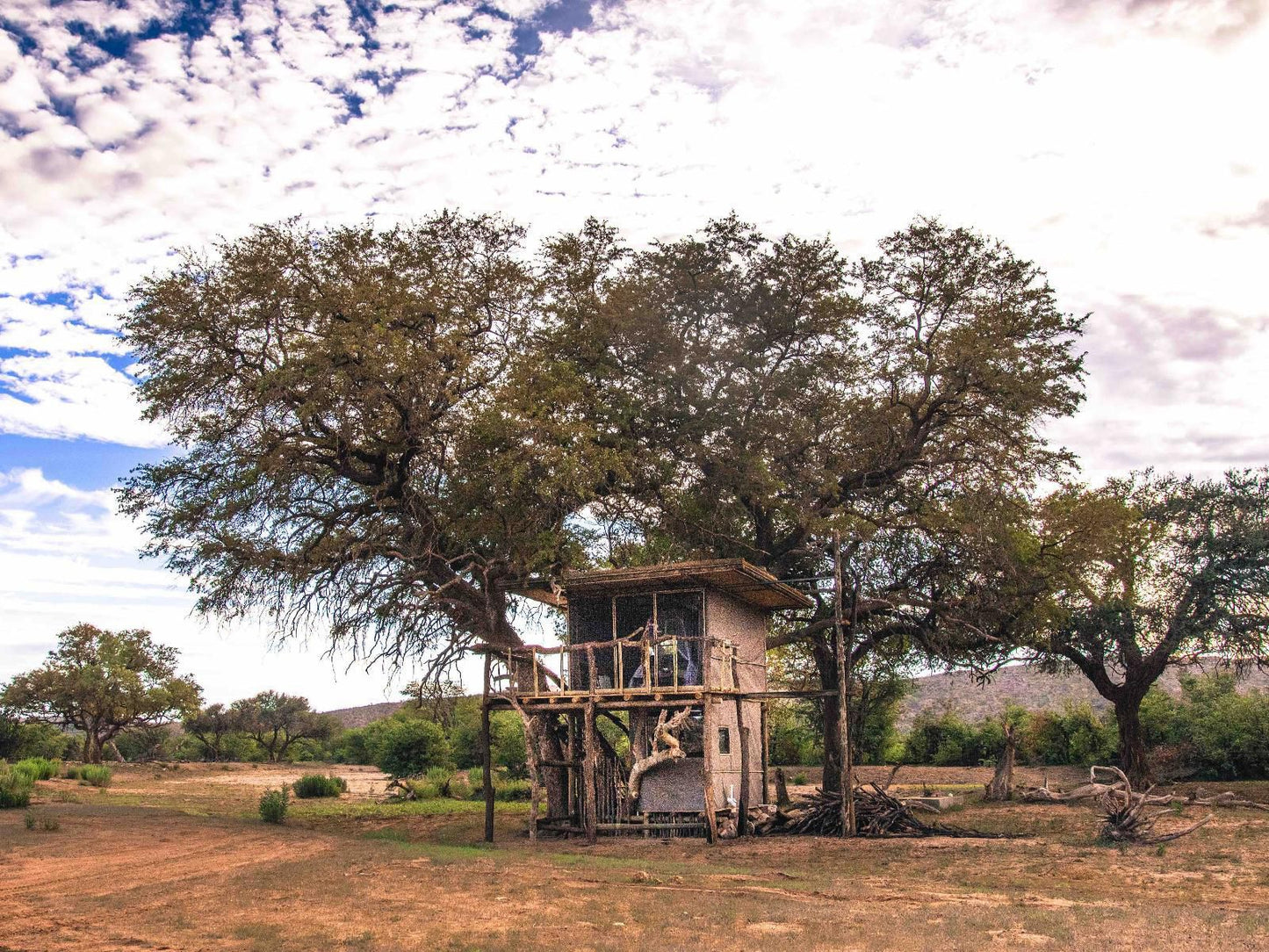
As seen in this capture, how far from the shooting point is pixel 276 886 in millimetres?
15547

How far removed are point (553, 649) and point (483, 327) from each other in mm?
9097

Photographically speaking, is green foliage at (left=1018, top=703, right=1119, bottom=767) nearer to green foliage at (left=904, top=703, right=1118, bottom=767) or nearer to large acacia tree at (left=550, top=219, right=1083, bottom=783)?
green foliage at (left=904, top=703, right=1118, bottom=767)

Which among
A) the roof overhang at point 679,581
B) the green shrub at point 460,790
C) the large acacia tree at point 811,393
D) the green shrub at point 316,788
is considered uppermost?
the large acacia tree at point 811,393

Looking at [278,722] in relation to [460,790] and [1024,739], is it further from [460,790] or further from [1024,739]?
[1024,739]

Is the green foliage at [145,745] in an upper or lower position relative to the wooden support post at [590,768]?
lower

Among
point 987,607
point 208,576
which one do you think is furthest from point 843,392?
point 208,576

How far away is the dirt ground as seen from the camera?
12.2 metres

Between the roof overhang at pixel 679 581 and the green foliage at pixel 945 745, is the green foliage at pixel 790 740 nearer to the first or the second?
the green foliage at pixel 945 745

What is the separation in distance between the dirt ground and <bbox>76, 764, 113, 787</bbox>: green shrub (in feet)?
44.8

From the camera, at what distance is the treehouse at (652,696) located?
24.4 meters

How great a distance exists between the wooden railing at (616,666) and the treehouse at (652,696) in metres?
0.04

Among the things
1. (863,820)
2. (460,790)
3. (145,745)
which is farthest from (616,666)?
(145,745)

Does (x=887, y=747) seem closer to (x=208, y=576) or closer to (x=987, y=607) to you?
(x=987, y=607)

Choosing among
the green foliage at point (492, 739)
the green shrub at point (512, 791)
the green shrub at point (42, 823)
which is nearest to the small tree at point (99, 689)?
the green foliage at point (492, 739)
